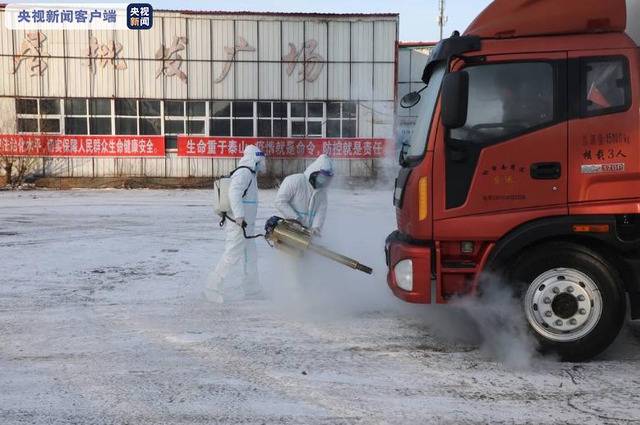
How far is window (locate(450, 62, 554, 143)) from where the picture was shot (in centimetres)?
445

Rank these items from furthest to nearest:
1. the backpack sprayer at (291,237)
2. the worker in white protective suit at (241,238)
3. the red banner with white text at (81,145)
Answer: the red banner with white text at (81,145)
the worker in white protective suit at (241,238)
the backpack sprayer at (291,237)

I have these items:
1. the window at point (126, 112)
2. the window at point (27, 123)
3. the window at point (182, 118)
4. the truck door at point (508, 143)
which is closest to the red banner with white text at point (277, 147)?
the window at point (182, 118)

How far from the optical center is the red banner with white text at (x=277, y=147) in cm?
2542

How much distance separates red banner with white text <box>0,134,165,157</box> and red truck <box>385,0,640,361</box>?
2239cm

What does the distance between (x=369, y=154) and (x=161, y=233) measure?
14958mm

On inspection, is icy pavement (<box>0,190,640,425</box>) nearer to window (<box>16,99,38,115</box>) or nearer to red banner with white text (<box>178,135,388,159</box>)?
red banner with white text (<box>178,135,388,159</box>)

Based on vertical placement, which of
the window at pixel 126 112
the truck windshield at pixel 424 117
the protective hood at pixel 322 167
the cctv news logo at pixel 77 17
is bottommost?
the protective hood at pixel 322 167

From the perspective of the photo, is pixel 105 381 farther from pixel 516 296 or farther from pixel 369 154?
pixel 369 154

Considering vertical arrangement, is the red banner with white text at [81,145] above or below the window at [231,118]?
below

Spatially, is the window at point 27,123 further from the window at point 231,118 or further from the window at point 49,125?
the window at point 231,118

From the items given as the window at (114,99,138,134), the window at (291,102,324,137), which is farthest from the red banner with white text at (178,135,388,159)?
the window at (114,99,138,134)

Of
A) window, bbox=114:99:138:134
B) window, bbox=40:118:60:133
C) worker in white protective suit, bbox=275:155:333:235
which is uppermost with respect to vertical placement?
window, bbox=114:99:138:134

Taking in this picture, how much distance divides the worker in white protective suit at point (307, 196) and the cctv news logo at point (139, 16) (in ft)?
68.5

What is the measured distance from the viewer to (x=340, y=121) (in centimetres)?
2569
